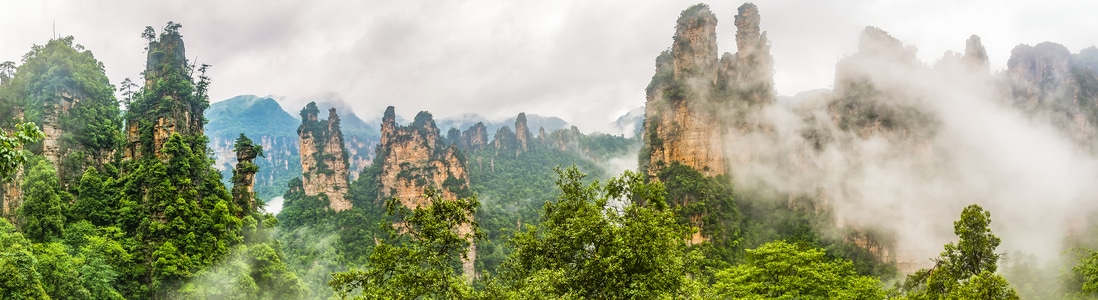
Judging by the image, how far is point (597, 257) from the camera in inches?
537

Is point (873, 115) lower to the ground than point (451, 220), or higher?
higher

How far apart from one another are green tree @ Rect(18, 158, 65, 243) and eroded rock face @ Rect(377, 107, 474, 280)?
43609 mm

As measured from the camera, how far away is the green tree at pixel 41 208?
95.3ft

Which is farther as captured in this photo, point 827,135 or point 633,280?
point 827,135

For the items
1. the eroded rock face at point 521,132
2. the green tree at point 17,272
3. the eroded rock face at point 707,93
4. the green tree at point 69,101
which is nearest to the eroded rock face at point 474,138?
the eroded rock face at point 521,132

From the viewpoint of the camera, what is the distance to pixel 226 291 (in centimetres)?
3166

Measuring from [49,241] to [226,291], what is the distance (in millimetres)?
9167

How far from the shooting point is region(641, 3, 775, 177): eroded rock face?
56469 mm

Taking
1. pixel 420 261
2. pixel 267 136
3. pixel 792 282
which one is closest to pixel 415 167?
pixel 792 282

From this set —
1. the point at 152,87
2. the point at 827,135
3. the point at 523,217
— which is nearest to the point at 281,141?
the point at 523,217

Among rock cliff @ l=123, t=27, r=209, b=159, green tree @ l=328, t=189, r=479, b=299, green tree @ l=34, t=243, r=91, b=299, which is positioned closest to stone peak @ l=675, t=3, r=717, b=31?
rock cliff @ l=123, t=27, r=209, b=159

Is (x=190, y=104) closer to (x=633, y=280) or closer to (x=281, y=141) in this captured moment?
(x=633, y=280)

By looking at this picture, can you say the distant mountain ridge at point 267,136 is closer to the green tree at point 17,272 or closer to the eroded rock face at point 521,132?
the eroded rock face at point 521,132

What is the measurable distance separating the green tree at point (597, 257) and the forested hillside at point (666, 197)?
7cm
